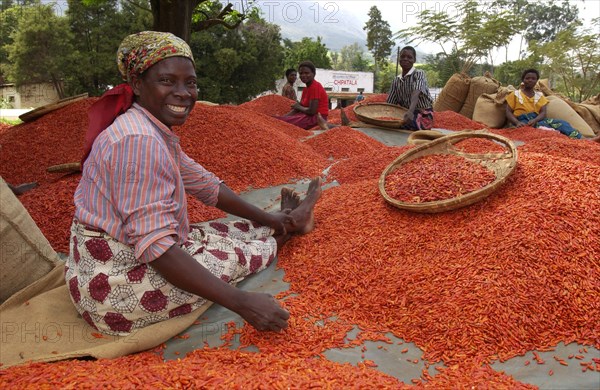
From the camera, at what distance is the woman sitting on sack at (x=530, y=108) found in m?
5.65

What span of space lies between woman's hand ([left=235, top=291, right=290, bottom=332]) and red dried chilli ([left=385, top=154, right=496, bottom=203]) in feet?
3.15

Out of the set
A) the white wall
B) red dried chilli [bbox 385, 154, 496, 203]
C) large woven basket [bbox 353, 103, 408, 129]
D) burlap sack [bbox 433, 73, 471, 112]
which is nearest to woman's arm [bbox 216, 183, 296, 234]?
red dried chilli [bbox 385, 154, 496, 203]

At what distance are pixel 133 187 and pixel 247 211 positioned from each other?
0.82m

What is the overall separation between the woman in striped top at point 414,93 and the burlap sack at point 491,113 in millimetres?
1377

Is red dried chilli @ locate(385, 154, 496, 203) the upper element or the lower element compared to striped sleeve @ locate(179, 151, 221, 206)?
lower

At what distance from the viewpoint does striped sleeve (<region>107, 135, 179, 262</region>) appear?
1.33 metres

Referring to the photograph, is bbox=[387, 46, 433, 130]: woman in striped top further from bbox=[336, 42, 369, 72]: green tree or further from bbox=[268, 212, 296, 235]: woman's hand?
bbox=[336, 42, 369, 72]: green tree

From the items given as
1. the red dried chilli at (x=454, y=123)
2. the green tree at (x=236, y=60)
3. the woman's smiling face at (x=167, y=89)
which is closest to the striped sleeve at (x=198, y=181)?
the woman's smiling face at (x=167, y=89)

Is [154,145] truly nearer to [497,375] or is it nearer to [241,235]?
[241,235]

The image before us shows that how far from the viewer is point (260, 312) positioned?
1443 millimetres

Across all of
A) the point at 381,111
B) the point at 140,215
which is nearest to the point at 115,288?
the point at 140,215

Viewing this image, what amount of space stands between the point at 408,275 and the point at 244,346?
27.7 inches

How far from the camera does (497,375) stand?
1312mm

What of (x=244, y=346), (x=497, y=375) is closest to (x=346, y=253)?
(x=244, y=346)
